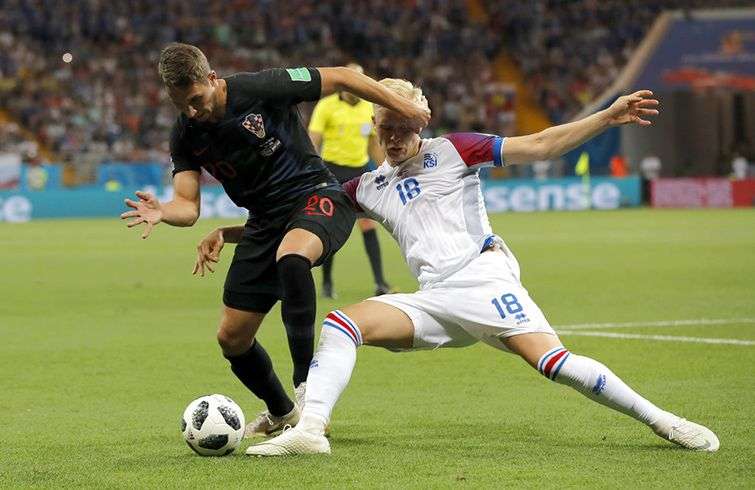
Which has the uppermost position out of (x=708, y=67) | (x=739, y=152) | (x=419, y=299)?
(x=419, y=299)

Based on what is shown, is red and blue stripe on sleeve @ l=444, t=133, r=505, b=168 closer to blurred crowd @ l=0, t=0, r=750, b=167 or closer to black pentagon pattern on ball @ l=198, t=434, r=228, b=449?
black pentagon pattern on ball @ l=198, t=434, r=228, b=449

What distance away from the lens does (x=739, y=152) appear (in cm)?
3841

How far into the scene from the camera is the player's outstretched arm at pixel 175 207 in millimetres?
6219

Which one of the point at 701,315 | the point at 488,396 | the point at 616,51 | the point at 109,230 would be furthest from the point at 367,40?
the point at 488,396

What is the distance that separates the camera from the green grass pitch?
18.7ft

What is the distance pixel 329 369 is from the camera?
5980 mm

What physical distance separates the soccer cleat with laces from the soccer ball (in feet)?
2.08

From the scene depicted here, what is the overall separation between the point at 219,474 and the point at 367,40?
3588cm

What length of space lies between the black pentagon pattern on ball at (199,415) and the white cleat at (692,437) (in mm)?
1997

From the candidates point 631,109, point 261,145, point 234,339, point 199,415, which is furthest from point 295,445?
point 631,109

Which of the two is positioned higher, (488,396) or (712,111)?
(488,396)

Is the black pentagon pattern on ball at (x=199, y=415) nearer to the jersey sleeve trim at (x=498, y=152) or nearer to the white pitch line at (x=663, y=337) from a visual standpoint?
the jersey sleeve trim at (x=498, y=152)

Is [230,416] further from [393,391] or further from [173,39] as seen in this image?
[173,39]

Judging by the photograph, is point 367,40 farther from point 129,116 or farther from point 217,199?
point 217,199
